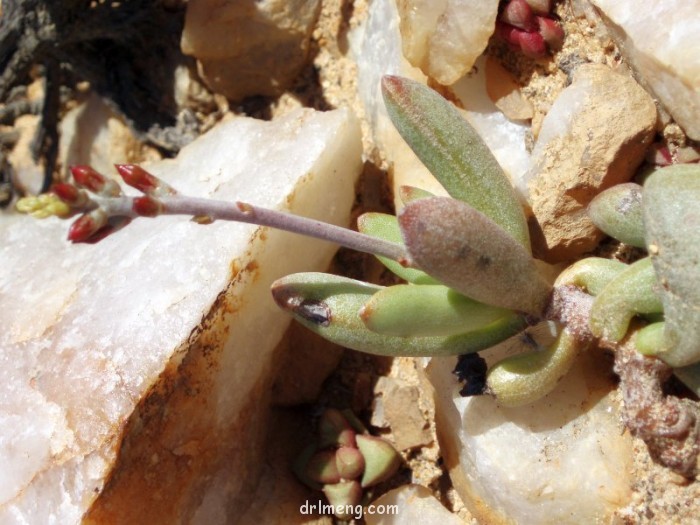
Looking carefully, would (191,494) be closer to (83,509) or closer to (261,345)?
(83,509)

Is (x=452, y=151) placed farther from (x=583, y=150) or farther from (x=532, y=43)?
(x=532, y=43)

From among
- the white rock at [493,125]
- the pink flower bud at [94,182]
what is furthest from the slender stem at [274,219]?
Answer: the white rock at [493,125]

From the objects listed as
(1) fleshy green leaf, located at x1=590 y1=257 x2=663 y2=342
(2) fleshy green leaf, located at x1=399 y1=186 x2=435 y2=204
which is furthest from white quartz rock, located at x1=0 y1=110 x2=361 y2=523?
(1) fleshy green leaf, located at x1=590 y1=257 x2=663 y2=342

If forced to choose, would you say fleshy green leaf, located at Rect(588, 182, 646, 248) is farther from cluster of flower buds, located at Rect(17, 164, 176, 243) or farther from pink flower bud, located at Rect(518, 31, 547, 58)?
cluster of flower buds, located at Rect(17, 164, 176, 243)

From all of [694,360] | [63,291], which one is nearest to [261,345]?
[63,291]

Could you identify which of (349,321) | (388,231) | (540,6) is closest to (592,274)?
(388,231)
